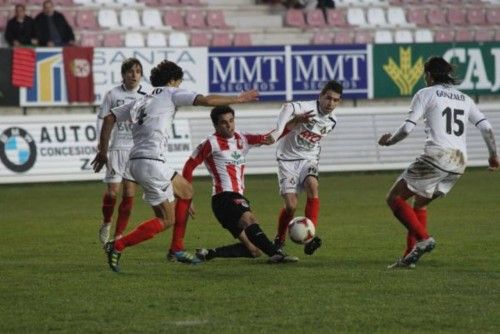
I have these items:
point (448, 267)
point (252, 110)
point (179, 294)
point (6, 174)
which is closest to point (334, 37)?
point (252, 110)

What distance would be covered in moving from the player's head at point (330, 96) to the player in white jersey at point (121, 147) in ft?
6.78

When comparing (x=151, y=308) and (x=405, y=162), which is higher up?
(x=151, y=308)

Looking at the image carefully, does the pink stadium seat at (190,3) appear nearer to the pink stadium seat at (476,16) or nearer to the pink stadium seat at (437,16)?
the pink stadium seat at (437,16)

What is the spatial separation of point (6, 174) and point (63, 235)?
784cm

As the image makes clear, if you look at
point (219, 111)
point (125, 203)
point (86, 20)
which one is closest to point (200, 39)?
point (86, 20)

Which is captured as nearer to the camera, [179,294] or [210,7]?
[179,294]

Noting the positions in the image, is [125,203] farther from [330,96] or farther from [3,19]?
[3,19]

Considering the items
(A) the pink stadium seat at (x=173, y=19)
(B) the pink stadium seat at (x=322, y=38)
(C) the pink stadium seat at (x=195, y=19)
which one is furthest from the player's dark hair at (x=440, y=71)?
(C) the pink stadium seat at (x=195, y=19)

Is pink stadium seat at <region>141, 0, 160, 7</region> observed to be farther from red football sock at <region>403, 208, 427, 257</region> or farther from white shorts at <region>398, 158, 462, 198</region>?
white shorts at <region>398, 158, 462, 198</region>

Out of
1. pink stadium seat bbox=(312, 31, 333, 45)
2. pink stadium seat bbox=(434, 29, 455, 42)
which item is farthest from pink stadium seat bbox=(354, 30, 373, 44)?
pink stadium seat bbox=(434, 29, 455, 42)

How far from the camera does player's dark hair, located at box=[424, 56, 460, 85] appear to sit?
12289mm

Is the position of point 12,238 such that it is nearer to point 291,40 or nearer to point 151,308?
point 151,308

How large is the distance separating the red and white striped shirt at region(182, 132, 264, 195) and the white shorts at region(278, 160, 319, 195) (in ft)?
2.35

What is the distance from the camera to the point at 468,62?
27.9 meters
